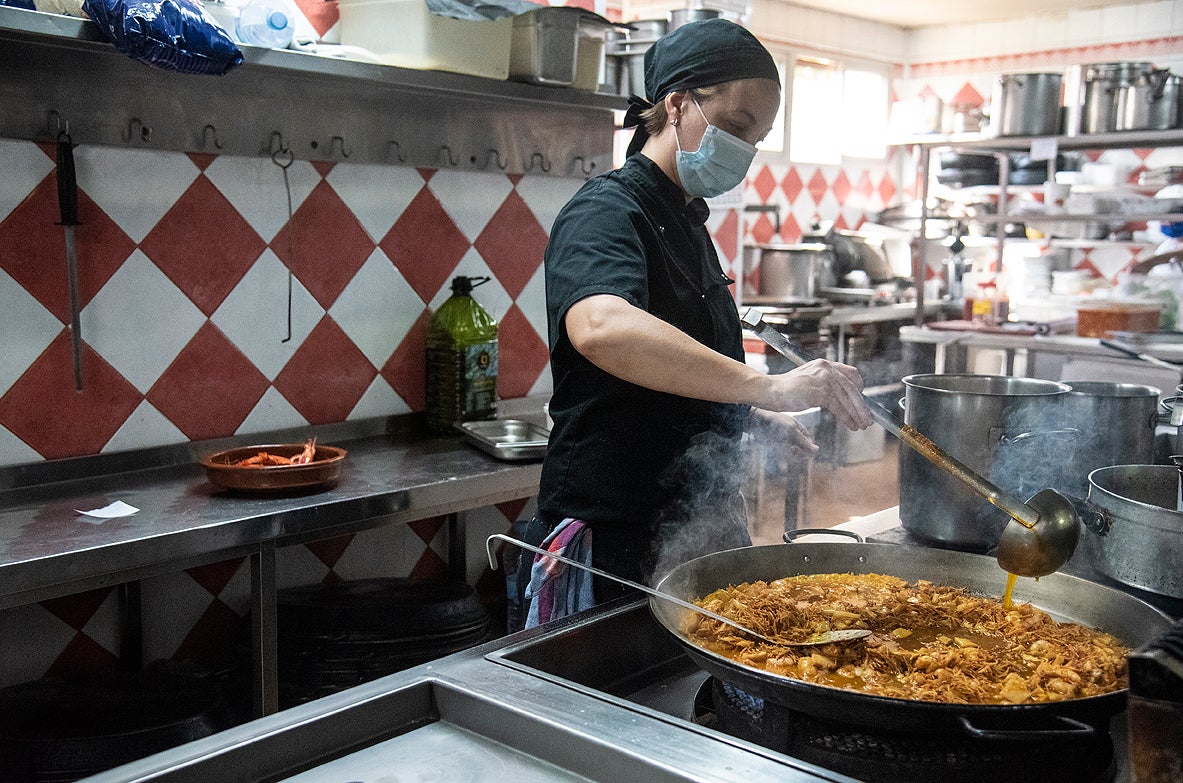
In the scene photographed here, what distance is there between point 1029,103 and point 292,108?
4.41m

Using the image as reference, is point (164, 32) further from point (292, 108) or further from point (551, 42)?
point (551, 42)

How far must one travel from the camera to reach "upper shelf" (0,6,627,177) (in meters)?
2.43

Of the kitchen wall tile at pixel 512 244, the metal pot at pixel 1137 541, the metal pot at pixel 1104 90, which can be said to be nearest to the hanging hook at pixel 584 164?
the kitchen wall tile at pixel 512 244

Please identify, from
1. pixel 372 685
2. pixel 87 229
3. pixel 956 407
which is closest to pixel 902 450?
pixel 956 407

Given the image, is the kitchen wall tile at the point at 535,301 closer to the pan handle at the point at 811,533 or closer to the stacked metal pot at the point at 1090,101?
the pan handle at the point at 811,533

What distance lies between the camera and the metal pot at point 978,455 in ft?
6.09

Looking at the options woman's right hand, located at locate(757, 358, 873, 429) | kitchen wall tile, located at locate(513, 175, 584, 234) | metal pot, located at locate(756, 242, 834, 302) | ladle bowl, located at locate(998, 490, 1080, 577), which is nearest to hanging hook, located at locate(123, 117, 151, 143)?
kitchen wall tile, located at locate(513, 175, 584, 234)

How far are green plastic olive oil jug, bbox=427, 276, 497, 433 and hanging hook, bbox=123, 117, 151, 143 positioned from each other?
979 mm

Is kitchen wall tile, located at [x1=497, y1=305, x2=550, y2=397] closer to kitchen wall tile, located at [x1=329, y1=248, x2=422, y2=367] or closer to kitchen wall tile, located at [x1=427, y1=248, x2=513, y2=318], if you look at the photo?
Answer: kitchen wall tile, located at [x1=427, y1=248, x2=513, y2=318]

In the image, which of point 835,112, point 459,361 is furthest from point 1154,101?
point 459,361

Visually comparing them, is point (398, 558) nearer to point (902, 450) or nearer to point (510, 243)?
point (510, 243)

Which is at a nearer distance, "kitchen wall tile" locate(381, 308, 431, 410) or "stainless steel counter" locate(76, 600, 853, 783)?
"stainless steel counter" locate(76, 600, 853, 783)

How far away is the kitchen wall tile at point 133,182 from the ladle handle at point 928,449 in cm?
170

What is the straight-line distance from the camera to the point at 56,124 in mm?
2500
